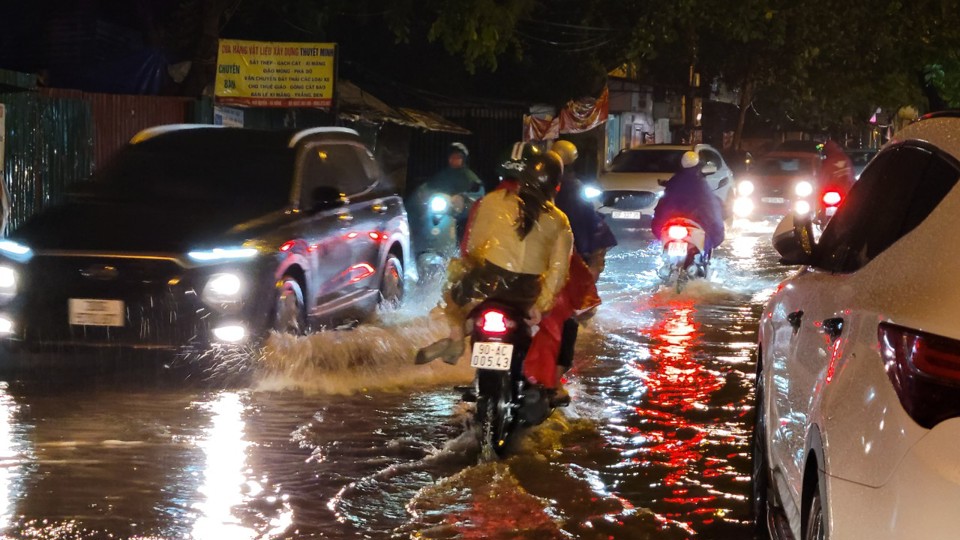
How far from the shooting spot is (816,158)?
93.3ft

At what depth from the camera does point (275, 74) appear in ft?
55.1

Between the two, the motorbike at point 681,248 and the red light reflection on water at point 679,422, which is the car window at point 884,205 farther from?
the motorbike at point 681,248

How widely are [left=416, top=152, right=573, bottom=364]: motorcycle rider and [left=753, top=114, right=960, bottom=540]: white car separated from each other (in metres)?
2.24

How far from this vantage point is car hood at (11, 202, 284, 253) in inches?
360

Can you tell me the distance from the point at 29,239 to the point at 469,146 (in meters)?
21.2

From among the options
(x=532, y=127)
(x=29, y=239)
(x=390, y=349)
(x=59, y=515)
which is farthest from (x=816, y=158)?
(x=59, y=515)

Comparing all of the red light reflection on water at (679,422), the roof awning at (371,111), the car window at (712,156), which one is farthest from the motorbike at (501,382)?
the car window at (712,156)

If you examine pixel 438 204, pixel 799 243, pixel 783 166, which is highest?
pixel 799 243

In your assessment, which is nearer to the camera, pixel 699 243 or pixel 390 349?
pixel 390 349

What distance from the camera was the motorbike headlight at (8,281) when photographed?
9055mm

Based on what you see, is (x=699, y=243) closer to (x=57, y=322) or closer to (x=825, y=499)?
(x=57, y=322)

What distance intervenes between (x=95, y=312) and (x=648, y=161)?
1740 centimetres

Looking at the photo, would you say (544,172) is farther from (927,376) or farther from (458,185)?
(458,185)

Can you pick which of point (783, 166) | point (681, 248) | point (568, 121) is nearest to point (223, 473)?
point (681, 248)
